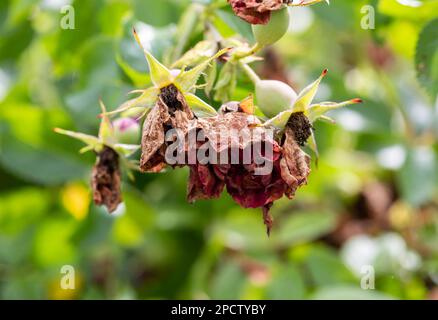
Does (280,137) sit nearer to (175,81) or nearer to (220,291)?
(175,81)

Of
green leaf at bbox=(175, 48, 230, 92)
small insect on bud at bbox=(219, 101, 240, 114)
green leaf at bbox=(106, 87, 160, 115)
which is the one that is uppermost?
green leaf at bbox=(175, 48, 230, 92)

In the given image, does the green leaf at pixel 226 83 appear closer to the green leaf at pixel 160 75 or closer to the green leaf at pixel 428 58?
the green leaf at pixel 160 75

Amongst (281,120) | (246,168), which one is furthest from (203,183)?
(281,120)

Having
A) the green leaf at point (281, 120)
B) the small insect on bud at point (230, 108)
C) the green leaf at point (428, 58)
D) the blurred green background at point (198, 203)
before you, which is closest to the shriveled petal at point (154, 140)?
the small insect on bud at point (230, 108)

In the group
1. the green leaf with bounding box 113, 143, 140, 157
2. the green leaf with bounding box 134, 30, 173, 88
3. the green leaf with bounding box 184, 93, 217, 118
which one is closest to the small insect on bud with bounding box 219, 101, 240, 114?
the green leaf with bounding box 184, 93, 217, 118

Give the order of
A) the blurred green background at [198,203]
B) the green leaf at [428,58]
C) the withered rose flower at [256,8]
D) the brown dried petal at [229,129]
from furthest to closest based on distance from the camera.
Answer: the blurred green background at [198,203], the green leaf at [428,58], the withered rose flower at [256,8], the brown dried petal at [229,129]

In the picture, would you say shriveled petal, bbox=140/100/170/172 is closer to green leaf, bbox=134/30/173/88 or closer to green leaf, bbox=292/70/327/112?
green leaf, bbox=134/30/173/88
